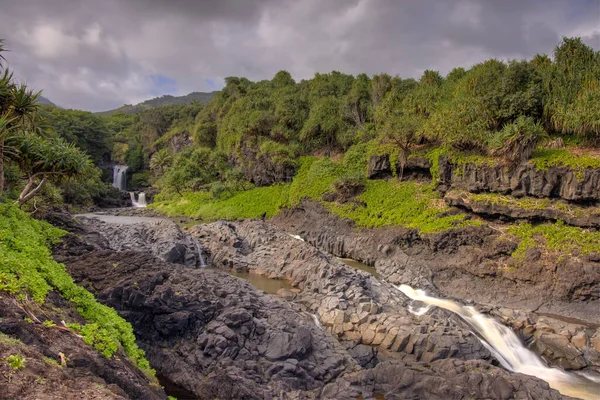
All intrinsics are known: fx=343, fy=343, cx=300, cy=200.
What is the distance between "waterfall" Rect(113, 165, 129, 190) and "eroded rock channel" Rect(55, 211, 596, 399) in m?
56.7

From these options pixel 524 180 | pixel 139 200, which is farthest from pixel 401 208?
pixel 139 200

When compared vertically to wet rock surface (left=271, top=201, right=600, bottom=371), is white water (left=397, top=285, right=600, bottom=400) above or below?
below

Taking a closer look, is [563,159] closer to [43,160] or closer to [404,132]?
[404,132]

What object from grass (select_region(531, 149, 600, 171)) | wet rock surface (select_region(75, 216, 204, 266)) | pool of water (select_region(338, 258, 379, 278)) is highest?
grass (select_region(531, 149, 600, 171))

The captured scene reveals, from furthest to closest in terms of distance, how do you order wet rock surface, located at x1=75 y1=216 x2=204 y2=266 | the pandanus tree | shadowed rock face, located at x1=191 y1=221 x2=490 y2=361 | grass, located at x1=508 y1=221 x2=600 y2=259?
1. wet rock surface, located at x1=75 y1=216 x2=204 y2=266
2. grass, located at x1=508 y1=221 x2=600 y2=259
3. the pandanus tree
4. shadowed rock face, located at x1=191 y1=221 x2=490 y2=361

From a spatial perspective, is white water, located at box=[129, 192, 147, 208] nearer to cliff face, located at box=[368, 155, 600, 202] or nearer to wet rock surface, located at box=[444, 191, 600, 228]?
cliff face, located at box=[368, 155, 600, 202]

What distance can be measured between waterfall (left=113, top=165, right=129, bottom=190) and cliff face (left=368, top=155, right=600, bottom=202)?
62.6 m

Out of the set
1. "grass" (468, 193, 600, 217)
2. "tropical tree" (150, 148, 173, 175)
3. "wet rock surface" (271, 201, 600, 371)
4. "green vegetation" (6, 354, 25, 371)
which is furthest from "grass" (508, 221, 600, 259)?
"tropical tree" (150, 148, 173, 175)

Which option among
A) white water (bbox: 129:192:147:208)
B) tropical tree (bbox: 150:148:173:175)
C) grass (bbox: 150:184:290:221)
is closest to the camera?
grass (bbox: 150:184:290:221)

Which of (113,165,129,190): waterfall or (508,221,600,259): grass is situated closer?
(508,221,600,259): grass

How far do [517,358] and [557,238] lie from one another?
9.36m

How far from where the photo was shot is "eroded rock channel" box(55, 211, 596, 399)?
1112 centimetres

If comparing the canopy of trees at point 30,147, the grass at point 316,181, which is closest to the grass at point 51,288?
the canopy of trees at point 30,147

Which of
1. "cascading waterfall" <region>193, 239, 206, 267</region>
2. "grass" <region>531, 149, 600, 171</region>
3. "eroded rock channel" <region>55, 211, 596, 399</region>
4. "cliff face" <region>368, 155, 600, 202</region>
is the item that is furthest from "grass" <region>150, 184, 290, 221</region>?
"grass" <region>531, 149, 600, 171</region>
